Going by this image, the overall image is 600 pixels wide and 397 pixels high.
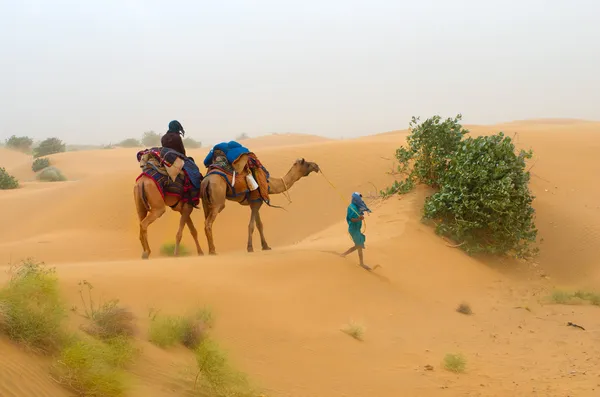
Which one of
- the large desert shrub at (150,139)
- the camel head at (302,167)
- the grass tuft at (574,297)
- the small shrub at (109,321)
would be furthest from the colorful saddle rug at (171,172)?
the large desert shrub at (150,139)

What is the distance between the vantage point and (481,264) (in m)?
13.0

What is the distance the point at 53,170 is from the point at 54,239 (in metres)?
18.3

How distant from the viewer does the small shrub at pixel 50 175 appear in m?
30.2

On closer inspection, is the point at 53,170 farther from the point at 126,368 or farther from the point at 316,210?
the point at 126,368

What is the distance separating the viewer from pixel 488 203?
12938 millimetres

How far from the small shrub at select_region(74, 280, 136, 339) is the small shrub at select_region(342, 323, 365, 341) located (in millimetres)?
3250

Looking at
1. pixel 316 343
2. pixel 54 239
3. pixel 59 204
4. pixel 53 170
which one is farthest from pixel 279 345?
pixel 53 170

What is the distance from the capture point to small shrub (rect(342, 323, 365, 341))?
7.52 m

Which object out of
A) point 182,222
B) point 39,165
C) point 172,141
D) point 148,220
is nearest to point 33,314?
point 148,220

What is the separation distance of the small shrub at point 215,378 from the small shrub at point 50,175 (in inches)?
1138

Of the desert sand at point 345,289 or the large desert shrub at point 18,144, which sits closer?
the desert sand at point 345,289

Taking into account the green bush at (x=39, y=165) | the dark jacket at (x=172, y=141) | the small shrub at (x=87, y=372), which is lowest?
the small shrub at (x=87, y=372)

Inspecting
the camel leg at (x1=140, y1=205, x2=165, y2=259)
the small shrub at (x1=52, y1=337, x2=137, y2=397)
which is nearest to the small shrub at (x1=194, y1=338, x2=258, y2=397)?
the small shrub at (x1=52, y1=337, x2=137, y2=397)

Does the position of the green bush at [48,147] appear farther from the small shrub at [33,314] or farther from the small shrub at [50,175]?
the small shrub at [33,314]
